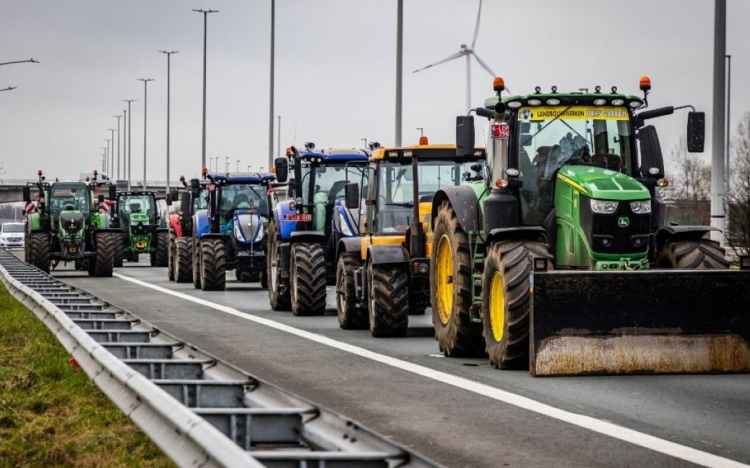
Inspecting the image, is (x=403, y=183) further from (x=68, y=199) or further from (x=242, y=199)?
(x=68, y=199)

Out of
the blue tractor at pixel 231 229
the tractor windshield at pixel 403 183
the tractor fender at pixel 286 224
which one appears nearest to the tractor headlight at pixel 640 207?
the tractor windshield at pixel 403 183

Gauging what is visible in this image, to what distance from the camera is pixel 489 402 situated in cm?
1162

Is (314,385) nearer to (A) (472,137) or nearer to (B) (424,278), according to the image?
(A) (472,137)

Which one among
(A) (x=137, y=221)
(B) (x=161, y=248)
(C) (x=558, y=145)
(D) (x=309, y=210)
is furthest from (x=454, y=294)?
(A) (x=137, y=221)

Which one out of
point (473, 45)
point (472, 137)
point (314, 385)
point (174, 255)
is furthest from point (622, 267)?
point (473, 45)

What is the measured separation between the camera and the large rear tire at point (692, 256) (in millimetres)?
14352

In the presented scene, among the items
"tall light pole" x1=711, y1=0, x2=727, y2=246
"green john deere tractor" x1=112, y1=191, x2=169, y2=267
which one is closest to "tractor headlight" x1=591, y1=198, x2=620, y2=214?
"tall light pole" x1=711, y1=0, x2=727, y2=246

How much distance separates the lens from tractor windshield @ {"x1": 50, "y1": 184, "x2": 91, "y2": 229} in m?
43.2

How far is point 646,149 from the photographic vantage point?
1538cm

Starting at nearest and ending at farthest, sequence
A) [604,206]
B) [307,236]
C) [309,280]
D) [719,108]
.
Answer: [604,206]
[309,280]
[307,236]
[719,108]

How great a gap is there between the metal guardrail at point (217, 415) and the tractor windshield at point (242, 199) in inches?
953

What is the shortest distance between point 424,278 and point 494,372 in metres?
4.54

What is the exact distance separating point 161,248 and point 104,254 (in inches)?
438

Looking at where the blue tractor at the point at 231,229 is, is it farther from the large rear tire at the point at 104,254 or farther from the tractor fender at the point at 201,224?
the large rear tire at the point at 104,254
